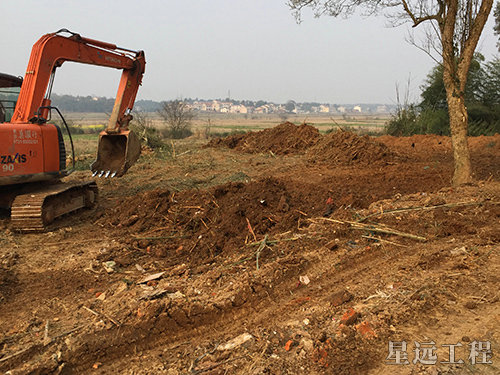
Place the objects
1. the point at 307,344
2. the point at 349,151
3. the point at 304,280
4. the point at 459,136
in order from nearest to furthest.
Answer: the point at 307,344 < the point at 304,280 < the point at 459,136 < the point at 349,151

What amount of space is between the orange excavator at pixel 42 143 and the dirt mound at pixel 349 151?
8.16 metres

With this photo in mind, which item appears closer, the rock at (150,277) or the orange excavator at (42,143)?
the rock at (150,277)

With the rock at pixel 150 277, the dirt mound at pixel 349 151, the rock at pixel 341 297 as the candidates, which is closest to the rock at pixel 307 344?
the rock at pixel 341 297

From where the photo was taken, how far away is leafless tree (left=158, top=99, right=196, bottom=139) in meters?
28.3

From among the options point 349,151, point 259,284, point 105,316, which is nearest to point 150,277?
point 105,316

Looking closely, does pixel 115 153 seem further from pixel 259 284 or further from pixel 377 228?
pixel 377 228

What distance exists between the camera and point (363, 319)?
3637 mm

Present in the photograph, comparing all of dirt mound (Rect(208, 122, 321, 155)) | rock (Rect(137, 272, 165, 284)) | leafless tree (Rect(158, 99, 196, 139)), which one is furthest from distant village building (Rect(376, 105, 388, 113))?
rock (Rect(137, 272, 165, 284))

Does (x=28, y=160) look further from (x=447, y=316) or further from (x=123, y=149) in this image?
(x=447, y=316)

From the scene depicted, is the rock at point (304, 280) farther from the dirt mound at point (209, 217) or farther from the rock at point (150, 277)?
the rock at point (150, 277)

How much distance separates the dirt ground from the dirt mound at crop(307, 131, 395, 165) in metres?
5.54

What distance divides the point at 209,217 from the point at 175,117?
75.4ft

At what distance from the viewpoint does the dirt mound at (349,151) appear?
14.2 metres

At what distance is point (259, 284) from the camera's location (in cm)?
453
